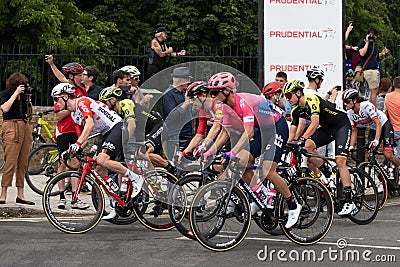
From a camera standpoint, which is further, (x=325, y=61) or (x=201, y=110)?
(x=325, y=61)

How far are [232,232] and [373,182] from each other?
3305 millimetres

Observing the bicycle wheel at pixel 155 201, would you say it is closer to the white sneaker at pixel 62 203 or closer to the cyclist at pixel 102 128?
the cyclist at pixel 102 128

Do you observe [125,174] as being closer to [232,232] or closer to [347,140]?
[232,232]

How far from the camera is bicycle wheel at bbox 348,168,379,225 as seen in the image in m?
12.4

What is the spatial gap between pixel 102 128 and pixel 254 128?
232 centimetres

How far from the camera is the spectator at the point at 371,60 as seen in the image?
1897 centimetres

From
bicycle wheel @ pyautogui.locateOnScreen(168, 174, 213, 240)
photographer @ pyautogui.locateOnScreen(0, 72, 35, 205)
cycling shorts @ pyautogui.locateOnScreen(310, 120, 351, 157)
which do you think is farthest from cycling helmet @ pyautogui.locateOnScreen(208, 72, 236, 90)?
photographer @ pyautogui.locateOnScreen(0, 72, 35, 205)

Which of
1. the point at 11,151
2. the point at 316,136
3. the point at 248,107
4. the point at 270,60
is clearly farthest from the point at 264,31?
the point at 248,107

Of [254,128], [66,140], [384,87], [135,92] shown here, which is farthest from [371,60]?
[254,128]

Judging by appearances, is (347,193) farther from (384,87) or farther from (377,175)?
(384,87)

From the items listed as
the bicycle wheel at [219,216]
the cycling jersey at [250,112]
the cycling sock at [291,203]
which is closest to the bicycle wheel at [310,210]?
the cycling sock at [291,203]

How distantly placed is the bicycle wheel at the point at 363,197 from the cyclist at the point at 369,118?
4.32 feet

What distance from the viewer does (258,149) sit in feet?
35.4

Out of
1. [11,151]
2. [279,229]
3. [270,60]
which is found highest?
[270,60]
